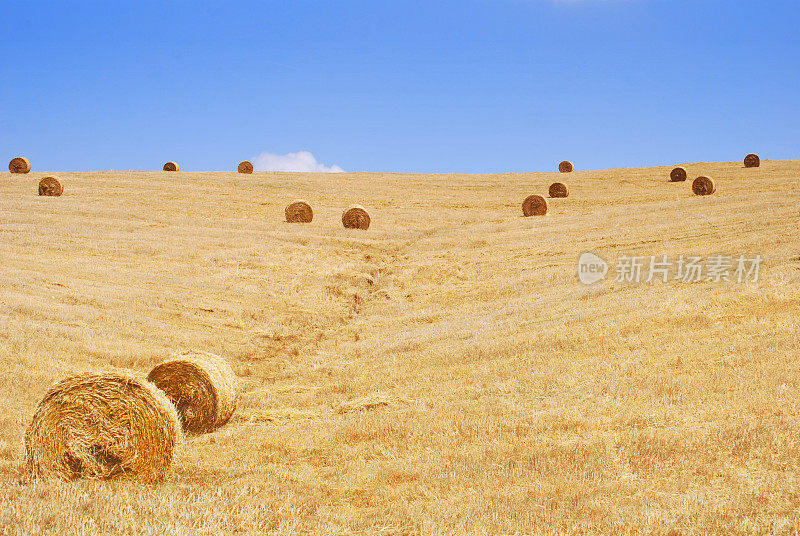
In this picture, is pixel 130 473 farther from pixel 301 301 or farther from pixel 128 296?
pixel 301 301

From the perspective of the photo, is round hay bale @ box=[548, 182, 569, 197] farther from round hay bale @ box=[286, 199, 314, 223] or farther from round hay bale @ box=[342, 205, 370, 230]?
round hay bale @ box=[286, 199, 314, 223]

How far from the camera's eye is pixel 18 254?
26.6 m

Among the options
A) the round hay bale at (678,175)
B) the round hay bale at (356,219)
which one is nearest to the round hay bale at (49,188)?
the round hay bale at (356,219)

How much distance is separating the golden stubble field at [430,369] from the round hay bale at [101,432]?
1.34 ft

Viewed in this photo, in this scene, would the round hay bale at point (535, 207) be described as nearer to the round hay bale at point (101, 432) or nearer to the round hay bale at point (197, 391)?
the round hay bale at point (197, 391)

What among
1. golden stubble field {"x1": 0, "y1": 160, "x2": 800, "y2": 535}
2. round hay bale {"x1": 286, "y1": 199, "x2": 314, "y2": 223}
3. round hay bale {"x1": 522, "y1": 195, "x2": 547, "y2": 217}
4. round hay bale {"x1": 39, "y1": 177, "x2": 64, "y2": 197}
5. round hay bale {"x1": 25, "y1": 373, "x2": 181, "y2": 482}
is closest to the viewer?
golden stubble field {"x1": 0, "y1": 160, "x2": 800, "y2": 535}

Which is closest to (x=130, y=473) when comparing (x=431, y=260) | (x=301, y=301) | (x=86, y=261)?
(x=301, y=301)

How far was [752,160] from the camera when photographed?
61438 mm

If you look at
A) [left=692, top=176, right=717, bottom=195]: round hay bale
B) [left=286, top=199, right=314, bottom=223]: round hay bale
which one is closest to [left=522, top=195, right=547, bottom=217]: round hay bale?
[left=692, top=176, right=717, bottom=195]: round hay bale

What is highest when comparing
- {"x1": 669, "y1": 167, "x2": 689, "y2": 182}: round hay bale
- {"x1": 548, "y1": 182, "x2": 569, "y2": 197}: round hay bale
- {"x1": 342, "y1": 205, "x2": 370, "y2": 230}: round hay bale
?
{"x1": 669, "y1": 167, "x2": 689, "y2": 182}: round hay bale

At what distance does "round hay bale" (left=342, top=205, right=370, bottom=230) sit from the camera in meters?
38.8

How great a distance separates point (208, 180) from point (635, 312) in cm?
4490

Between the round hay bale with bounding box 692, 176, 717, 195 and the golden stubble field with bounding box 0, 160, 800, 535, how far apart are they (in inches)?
395

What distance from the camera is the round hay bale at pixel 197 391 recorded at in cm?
1262
